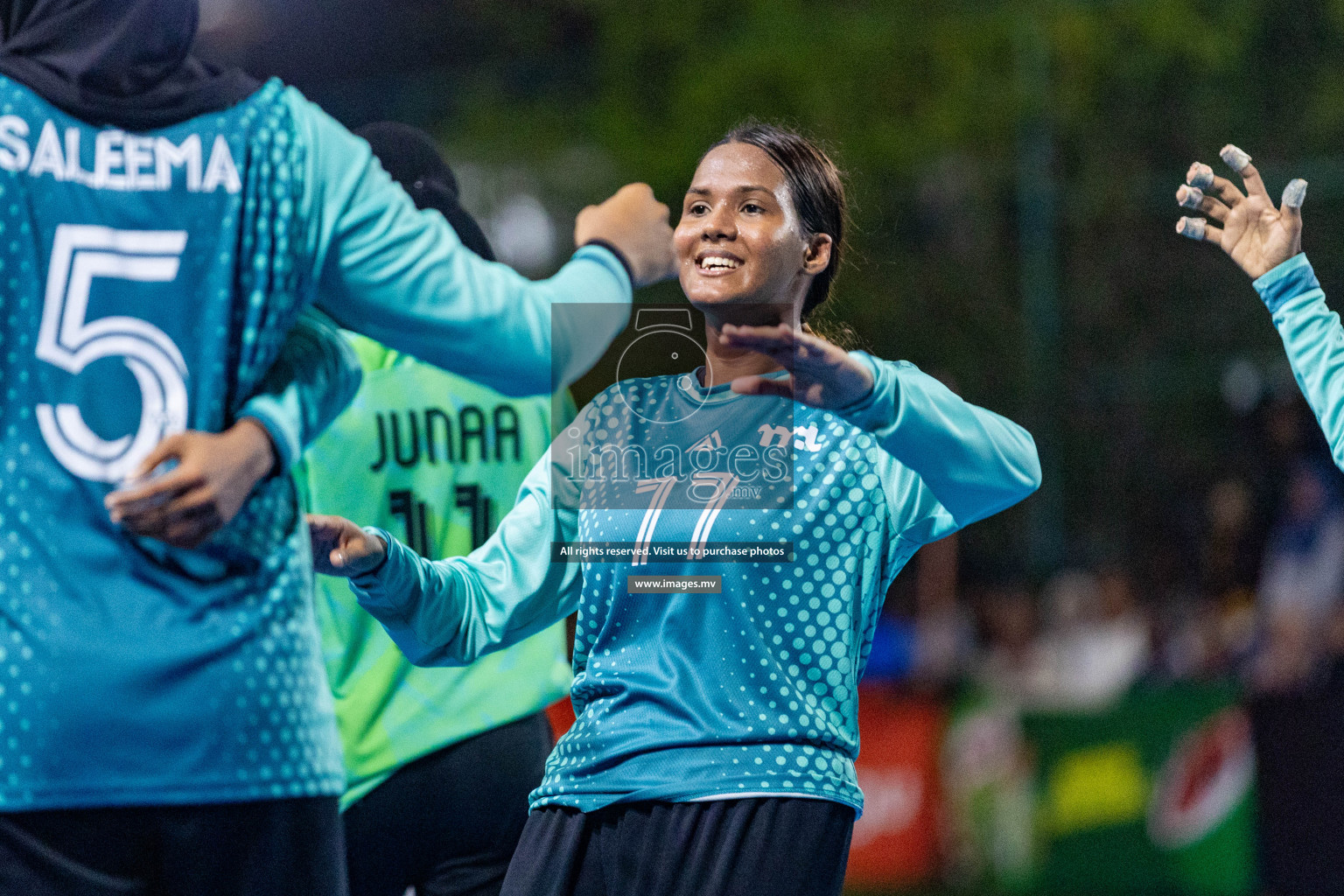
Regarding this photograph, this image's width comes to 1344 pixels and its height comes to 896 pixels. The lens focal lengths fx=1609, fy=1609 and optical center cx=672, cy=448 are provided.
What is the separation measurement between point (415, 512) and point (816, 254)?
1124mm

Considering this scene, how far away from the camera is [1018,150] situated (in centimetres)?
1252

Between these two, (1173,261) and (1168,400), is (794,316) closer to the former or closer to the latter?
(1168,400)

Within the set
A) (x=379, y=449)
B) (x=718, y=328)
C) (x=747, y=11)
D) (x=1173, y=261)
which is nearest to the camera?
(x=718, y=328)

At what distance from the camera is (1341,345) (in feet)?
10.4

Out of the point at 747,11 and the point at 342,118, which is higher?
the point at 747,11

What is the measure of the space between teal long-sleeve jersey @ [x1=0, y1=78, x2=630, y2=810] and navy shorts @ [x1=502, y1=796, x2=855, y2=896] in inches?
23.4

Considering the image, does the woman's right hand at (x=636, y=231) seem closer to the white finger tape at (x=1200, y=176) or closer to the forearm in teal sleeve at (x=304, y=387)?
the forearm in teal sleeve at (x=304, y=387)

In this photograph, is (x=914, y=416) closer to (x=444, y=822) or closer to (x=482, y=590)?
(x=482, y=590)

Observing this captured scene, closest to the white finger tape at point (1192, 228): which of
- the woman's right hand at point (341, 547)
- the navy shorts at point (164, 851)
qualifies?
the woman's right hand at point (341, 547)

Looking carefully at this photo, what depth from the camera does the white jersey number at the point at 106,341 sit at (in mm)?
2059

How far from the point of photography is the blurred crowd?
7684 mm

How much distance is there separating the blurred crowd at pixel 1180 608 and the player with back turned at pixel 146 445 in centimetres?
625

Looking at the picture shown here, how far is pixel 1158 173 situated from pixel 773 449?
1040 centimetres

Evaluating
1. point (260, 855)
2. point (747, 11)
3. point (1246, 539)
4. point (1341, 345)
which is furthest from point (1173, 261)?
point (260, 855)
